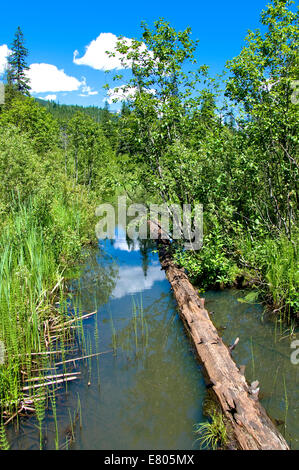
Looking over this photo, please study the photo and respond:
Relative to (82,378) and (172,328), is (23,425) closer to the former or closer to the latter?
(82,378)

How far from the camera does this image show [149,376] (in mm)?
4727

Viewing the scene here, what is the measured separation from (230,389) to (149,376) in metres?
1.32

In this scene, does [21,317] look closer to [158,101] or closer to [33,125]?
[158,101]

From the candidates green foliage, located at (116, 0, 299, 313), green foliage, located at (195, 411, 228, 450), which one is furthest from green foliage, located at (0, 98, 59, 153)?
green foliage, located at (195, 411, 228, 450)

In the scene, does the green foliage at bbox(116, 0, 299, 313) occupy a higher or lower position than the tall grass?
higher

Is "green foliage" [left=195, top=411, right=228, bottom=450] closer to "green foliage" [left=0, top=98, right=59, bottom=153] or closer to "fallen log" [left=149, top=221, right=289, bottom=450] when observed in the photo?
"fallen log" [left=149, top=221, right=289, bottom=450]

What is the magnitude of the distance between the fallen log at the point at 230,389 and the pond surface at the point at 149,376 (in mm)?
348

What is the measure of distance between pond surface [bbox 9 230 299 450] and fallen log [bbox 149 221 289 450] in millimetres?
348

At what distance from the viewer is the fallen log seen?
3.17m

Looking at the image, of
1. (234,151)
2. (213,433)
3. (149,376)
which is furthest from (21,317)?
(234,151)

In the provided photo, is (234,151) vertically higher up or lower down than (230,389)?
higher up

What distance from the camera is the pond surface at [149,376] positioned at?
368 centimetres

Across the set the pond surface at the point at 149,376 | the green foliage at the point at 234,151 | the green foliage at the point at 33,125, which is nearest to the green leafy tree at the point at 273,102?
the green foliage at the point at 234,151

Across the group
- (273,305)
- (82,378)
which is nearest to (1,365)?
(82,378)
